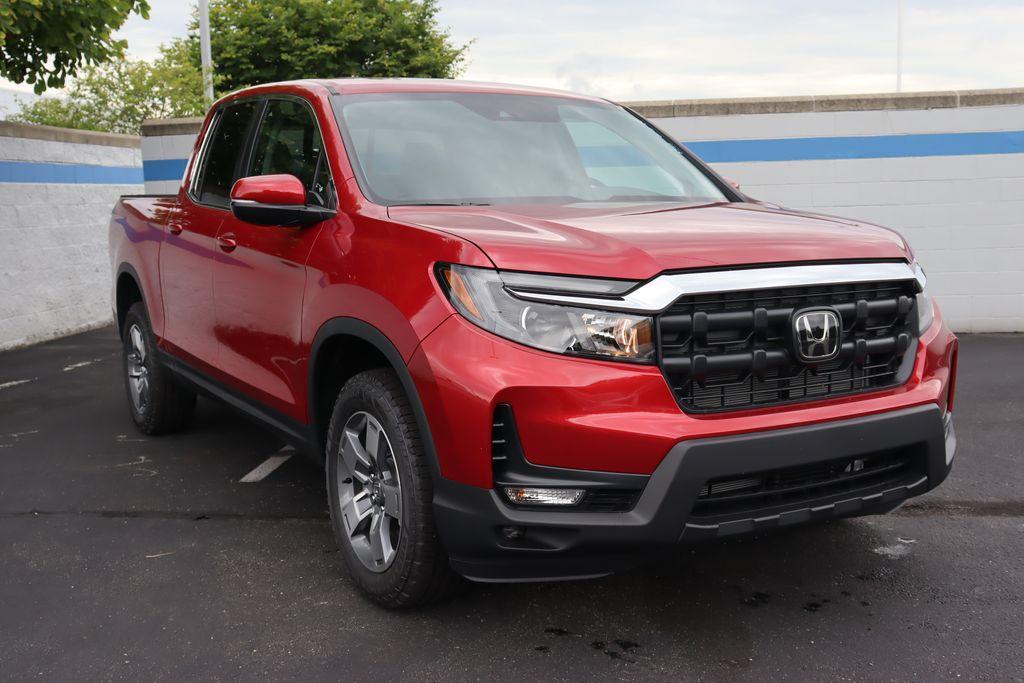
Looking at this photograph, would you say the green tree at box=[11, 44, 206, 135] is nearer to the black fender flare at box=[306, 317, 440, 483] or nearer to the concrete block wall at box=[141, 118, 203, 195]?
the concrete block wall at box=[141, 118, 203, 195]

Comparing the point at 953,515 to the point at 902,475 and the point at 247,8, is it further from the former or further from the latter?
the point at 247,8

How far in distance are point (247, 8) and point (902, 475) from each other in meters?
30.2

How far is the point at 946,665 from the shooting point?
10.00ft

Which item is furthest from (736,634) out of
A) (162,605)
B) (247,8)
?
(247,8)

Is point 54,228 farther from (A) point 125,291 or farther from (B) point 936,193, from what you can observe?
(B) point 936,193

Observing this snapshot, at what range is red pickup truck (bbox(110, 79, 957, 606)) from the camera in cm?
287

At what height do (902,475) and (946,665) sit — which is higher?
(902,475)

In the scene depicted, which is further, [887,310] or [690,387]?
[887,310]

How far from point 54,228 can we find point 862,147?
7910mm

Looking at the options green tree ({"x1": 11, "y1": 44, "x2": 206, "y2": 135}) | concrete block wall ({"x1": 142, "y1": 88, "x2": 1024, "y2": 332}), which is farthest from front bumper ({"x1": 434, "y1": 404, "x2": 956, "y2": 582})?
green tree ({"x1": 11, "y1": 44, "x2": 206, "y2": 135})

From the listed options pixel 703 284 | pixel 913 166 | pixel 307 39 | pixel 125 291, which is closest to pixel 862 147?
pixel 913 166

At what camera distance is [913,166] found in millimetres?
9688

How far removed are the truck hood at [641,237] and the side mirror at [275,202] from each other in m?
0.41

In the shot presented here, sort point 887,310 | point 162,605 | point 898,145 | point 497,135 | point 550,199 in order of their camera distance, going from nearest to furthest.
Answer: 1. point 887,310
2. point 162,605
3. point 550,199
4. point 497,135
5. point 898,145
